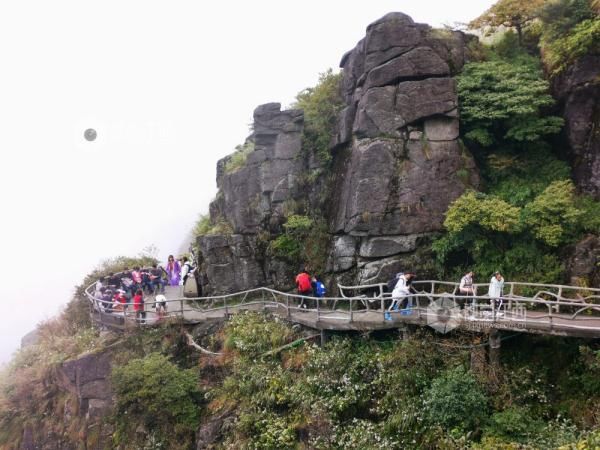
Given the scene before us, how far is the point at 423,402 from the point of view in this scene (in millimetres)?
11211

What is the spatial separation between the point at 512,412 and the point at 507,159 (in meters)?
8.93

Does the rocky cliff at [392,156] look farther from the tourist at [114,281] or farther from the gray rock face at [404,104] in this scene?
the tourist at [114,281]

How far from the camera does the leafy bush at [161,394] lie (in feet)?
49.7

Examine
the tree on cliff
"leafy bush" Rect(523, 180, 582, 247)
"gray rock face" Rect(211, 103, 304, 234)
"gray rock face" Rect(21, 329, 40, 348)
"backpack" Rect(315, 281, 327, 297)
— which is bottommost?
"gray rock face" Rect(21, 329, 40, 348)

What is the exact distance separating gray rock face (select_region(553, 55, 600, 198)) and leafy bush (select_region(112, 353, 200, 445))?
14.5 meters

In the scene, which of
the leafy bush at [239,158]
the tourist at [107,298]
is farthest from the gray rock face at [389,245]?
the tourist at [107,298]

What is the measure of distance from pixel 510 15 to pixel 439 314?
12.0 metres

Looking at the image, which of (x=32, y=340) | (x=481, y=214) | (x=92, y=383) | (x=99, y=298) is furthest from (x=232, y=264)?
(x=32, y=340)

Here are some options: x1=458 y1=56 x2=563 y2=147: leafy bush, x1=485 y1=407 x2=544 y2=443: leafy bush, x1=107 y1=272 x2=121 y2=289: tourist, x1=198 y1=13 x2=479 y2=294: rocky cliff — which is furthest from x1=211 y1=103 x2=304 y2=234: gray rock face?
x1=485 y1=407 x2=544 y2=443: leafy bush

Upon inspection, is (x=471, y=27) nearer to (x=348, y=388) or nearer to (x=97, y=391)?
(x=348, y=388)

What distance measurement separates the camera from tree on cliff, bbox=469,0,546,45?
1672cm

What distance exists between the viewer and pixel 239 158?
21.9 metres

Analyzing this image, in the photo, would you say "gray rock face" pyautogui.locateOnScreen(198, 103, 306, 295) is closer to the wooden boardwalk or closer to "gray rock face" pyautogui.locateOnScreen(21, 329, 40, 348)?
the wooden boardwalk

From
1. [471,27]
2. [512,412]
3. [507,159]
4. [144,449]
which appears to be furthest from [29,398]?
[471,27]
